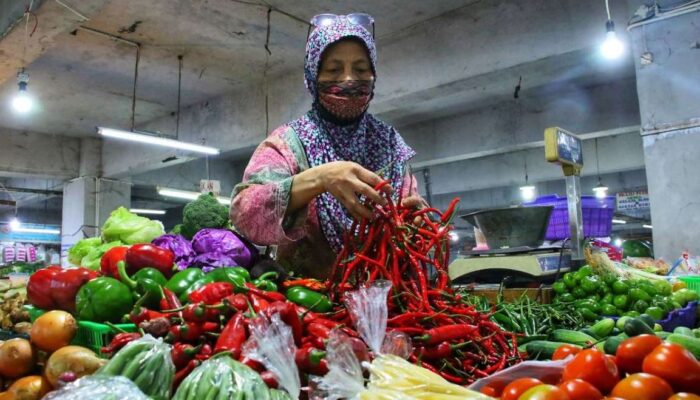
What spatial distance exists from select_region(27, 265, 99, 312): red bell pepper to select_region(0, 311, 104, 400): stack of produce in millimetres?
172

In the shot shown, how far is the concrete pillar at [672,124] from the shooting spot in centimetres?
514

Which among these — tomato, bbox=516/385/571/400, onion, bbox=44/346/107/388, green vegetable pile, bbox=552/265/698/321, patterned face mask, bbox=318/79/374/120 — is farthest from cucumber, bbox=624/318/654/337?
onion, bbox=44/346/107/388

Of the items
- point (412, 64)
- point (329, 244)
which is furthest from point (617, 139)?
point (329, 244)

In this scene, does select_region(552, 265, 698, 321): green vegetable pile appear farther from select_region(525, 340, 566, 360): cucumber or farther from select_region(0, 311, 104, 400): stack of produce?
select_region(0, 311, 104, 400): stack of produce

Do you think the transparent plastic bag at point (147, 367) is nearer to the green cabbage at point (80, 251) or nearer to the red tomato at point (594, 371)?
the red tomato at point (594, 371)

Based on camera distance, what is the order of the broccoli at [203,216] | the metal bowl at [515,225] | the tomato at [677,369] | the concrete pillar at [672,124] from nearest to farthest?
the tomato at [677,369] < the broccoli at [203,216] < the metal bowl at [515,225] < the concrete pillar at [672,124]

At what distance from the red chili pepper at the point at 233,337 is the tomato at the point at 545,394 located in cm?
69

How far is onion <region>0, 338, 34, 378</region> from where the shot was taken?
1.53m

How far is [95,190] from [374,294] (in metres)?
14.4

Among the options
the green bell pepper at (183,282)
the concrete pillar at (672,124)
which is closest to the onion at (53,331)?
the green bell pepper at (183,282)

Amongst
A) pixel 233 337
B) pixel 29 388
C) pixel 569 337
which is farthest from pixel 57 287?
pixel 569 337

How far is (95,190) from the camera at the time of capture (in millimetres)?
13812

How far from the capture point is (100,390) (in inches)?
41.4

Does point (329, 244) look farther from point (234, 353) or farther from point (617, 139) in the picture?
point (617, 139)
